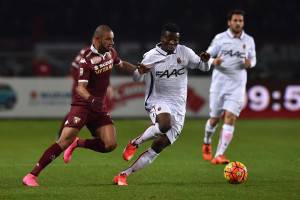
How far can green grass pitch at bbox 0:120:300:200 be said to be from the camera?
8.09m

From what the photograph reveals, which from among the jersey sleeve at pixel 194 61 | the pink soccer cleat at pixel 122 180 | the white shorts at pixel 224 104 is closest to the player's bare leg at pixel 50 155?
the pink soccer cleat at pixel 122 180

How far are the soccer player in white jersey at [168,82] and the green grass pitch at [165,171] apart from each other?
0.68 metres

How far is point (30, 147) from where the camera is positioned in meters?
13.8

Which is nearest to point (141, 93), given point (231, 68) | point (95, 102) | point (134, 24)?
point (231, 68)

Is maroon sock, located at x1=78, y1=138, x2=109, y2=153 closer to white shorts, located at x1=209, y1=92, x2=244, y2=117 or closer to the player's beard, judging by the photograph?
white shorts, located at x1=209, y1=92, x2=244, y2=117

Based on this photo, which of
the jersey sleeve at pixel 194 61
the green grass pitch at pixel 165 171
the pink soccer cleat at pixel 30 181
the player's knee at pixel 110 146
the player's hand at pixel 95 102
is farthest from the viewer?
the jersey sleeve at pixel 194 61

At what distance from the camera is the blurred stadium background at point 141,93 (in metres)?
9.03

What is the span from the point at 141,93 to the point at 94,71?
469 inches

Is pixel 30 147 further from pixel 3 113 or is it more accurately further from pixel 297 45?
pixel 297 45

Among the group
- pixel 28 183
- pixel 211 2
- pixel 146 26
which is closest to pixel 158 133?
pixel 28 183

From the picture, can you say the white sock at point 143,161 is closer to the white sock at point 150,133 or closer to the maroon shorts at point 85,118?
the white sock at point 150,133

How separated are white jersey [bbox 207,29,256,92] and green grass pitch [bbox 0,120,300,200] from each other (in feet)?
4.55

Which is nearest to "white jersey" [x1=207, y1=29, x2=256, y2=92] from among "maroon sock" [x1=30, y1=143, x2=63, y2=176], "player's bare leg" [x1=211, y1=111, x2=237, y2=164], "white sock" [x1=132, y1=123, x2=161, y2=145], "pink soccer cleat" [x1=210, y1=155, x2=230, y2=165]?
"player's bare leg" [x1=211, y1=111, x2=237, y2=164]

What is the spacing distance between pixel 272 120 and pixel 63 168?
1113 cm
